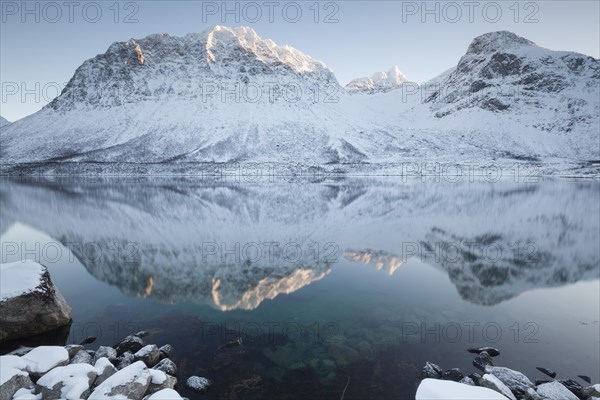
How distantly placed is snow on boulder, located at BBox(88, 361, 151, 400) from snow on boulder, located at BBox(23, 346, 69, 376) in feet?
8.01

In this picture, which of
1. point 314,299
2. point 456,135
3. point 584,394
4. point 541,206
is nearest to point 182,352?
point 314,299

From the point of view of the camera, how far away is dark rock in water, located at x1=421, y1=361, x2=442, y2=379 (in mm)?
9945

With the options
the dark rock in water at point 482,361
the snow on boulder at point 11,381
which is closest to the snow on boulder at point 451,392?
the dark rock in water at point 482,361

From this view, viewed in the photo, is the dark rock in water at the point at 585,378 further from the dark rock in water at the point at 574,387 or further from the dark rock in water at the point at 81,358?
the dark rock in water at the point at 81,358

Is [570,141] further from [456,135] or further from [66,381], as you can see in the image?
[66,381]

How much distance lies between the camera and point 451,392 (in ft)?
24.0

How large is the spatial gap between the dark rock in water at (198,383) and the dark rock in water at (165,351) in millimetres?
1896

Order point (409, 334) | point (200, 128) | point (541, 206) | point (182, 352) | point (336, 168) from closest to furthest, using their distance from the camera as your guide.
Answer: point (182, 352) → point (409, 334) → point (541, 206) → point (336, 168) → point (200, 128)

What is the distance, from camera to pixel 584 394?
8969mm

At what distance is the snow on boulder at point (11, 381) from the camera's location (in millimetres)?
7816

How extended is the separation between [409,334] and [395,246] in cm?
1383

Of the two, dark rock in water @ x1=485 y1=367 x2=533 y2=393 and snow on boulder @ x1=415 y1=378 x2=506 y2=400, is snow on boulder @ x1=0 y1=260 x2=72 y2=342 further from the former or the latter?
dark rock in water @ x1=485 y1=367 x2=533 y2=393

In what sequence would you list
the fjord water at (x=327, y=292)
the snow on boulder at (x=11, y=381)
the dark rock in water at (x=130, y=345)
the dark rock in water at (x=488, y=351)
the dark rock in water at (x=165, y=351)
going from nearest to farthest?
the snow on boulder at (x=11, y=381), the fjord water at (x=327, y=292), the dark rock in water at (x=165, y=351), the dark rock in water at (x=130, y=345), the dark rock in water at (x=488, y=351)

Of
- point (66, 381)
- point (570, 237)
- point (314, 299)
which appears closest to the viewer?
point (66, 381)
